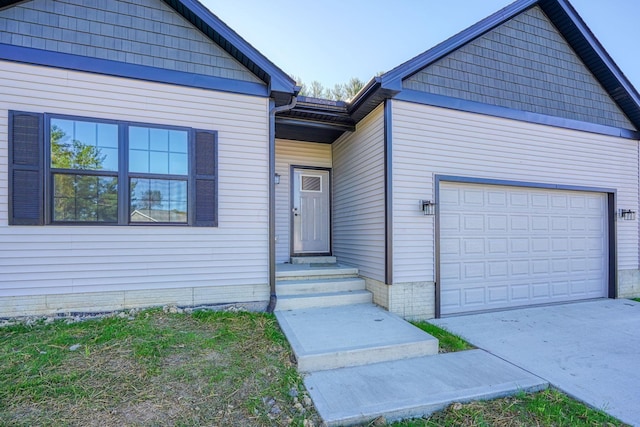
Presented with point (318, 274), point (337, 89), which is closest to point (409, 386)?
point (318, 274)

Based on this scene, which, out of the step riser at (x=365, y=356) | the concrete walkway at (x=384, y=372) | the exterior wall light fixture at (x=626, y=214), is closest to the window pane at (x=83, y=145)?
the concrete walkway at (x=384, y=372)

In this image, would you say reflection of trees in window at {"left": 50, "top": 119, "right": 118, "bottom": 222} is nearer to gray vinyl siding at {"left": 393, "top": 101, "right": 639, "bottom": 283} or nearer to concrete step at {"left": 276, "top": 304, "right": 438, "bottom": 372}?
concrete step at {"left": 276, "top": 304, "right": 438, "bottom": 372}

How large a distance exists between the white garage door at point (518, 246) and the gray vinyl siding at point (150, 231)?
10.6ft

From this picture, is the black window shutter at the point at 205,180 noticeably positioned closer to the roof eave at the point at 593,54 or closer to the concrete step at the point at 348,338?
the concrete step at the point at 348,338

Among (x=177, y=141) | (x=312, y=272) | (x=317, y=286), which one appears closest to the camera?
(x=177, y=141)

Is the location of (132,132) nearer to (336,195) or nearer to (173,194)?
(173,194)

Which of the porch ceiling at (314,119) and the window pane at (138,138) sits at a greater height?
the porch ceiling at (314,119)

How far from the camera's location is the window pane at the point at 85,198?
161 inches

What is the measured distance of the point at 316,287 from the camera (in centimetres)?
532

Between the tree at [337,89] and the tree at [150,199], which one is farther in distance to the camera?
the tree at [337,89]

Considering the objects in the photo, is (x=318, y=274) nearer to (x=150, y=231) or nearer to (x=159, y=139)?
(x=150, y=231)

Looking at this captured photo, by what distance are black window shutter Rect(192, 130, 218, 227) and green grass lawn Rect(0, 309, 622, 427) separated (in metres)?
1.59

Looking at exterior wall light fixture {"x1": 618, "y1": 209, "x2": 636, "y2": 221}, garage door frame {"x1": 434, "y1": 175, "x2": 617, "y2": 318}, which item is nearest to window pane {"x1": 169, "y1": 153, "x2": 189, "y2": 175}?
garage door frame {"x1": 434, "y1": 175, "x2": 617, "y2": 318}

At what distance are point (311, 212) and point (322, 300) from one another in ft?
8.46
